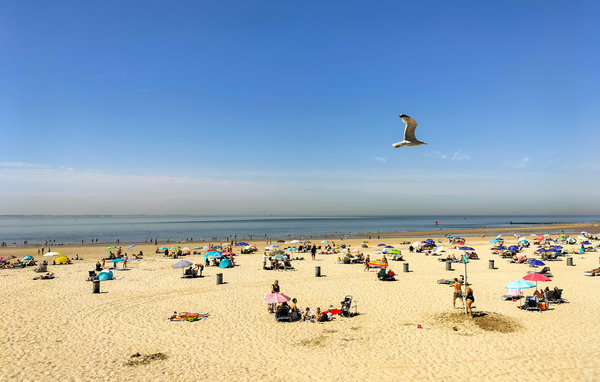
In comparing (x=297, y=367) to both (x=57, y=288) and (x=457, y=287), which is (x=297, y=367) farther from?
(x=57, y=288)

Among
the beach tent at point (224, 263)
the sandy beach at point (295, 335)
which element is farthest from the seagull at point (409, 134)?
the beach tent at point (224, 263)

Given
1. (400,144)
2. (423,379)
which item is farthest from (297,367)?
(400,144)

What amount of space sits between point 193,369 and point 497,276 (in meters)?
19.5

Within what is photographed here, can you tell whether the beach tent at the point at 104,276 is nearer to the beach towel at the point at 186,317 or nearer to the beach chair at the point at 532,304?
the beach towel at the point at 186,317

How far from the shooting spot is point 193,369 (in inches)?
350

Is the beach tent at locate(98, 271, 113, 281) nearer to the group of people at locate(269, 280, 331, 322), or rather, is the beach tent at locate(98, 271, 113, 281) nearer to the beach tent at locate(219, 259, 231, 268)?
the beach tent at locate(219, 259, 231, 268)

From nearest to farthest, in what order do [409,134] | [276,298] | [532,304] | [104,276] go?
1. [409,134]
2. [276,298]
3. [532,304]
4. [104,276]

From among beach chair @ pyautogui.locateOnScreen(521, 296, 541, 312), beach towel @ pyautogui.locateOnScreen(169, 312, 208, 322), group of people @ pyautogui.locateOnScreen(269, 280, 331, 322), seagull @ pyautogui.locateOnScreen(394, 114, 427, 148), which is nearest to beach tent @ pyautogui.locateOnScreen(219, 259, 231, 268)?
beach towel @ pyautogui.locateOnScreen(169, 312, 208, 322)

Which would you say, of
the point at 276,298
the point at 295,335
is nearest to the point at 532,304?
the point at 295,335

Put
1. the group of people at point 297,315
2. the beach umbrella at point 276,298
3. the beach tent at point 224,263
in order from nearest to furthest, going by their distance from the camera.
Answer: the group of people at point 297,315
the beach umbrella at point 276,298
the beach tent at point 224,263

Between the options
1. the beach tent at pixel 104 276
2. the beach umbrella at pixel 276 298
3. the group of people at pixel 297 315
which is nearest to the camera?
the group of people at pixel 297 315

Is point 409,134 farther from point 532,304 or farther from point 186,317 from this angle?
point 186,317

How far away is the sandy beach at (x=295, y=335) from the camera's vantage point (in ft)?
28.7

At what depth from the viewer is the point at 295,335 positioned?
11.4m
